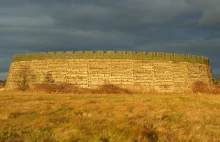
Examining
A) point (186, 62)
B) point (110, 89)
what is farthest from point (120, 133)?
point (186, 62)

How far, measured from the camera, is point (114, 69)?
30938mm

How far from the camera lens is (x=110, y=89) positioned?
2919 cm

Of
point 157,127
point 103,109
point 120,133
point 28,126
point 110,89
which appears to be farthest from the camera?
point 110,89

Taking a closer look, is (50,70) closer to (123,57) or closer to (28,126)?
(123,57)

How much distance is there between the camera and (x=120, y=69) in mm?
31000

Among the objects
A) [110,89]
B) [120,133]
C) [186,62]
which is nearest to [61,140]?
[120,133]

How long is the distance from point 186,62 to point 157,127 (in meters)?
25.3

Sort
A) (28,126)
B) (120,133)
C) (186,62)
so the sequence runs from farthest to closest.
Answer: (186,62) → (28,126) → (120,133)

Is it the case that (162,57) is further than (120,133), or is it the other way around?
(162,57)

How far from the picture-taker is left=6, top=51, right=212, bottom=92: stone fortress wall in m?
30.8

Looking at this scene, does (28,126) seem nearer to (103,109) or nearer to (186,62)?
(103,109)

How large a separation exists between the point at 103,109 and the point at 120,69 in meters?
16.7

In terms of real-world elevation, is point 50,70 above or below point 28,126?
above

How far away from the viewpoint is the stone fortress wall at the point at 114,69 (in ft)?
101
